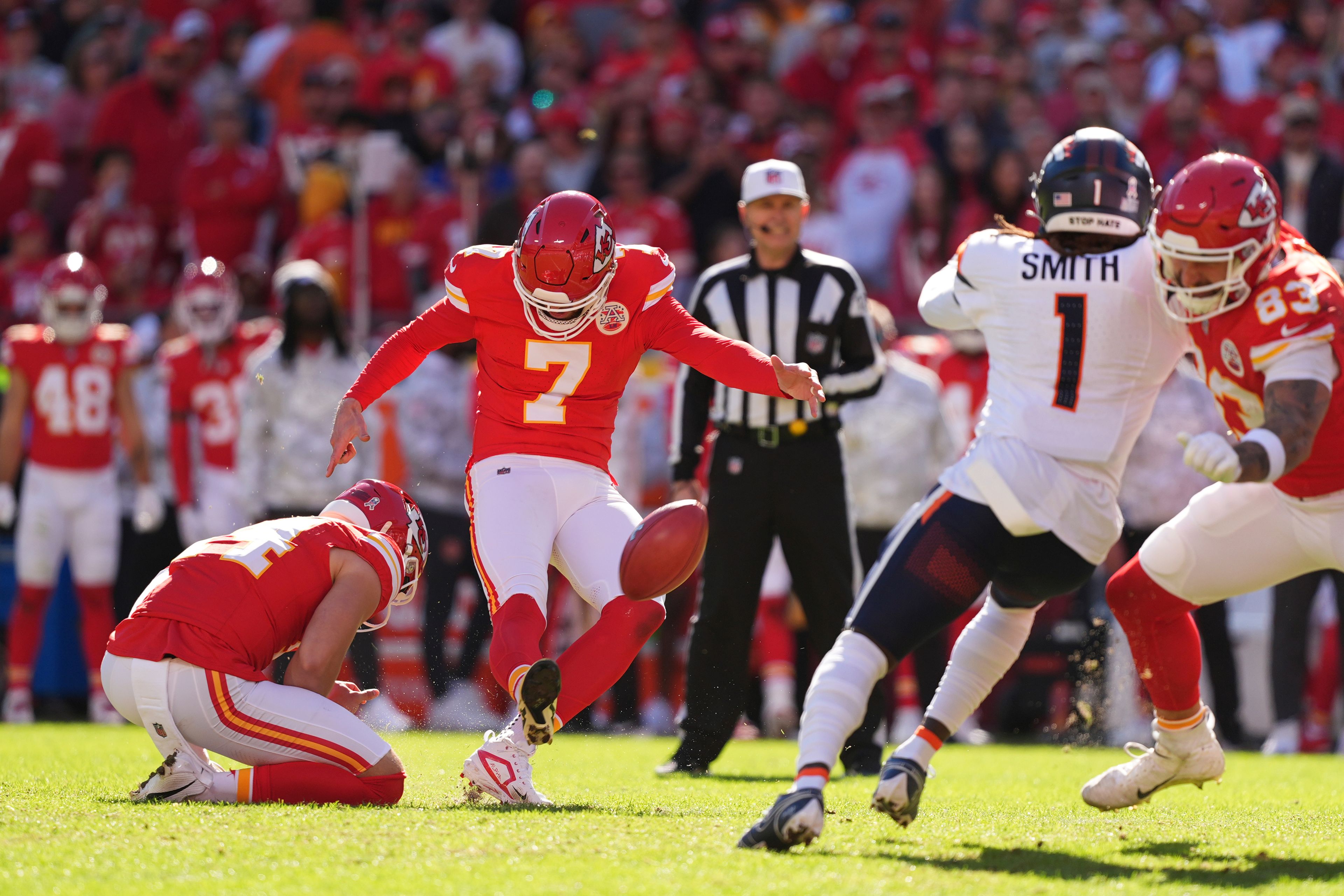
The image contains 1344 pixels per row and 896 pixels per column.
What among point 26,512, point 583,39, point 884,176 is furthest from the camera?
point 583,39

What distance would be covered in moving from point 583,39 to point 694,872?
9897 millimetres

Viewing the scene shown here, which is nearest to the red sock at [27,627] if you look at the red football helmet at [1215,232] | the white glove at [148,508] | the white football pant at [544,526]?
the white glove at [148,508]

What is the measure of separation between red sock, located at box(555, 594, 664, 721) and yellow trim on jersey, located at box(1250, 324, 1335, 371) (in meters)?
1.69

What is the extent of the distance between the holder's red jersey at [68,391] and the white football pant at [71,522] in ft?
0.26

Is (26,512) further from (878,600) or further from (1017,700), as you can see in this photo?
(878,600)

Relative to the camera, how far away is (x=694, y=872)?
3373 millimetres

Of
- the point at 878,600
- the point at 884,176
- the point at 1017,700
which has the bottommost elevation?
the point at 1017,700

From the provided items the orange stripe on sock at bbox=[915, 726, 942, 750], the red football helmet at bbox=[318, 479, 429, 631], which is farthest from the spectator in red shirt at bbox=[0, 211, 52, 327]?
the orange stripe on sock at bbox=[915, 726, 942, 750]

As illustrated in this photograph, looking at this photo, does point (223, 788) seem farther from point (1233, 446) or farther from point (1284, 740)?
point (1284, 740)

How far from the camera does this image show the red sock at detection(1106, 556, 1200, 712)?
4.44m

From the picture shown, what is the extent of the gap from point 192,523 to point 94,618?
0.69m

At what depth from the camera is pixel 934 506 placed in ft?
13.3

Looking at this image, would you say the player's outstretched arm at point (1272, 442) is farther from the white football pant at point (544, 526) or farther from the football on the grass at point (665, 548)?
the white football pant at point (544, 526)

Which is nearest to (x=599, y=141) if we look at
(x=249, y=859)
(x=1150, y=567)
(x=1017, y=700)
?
(x=1017, y=700)
